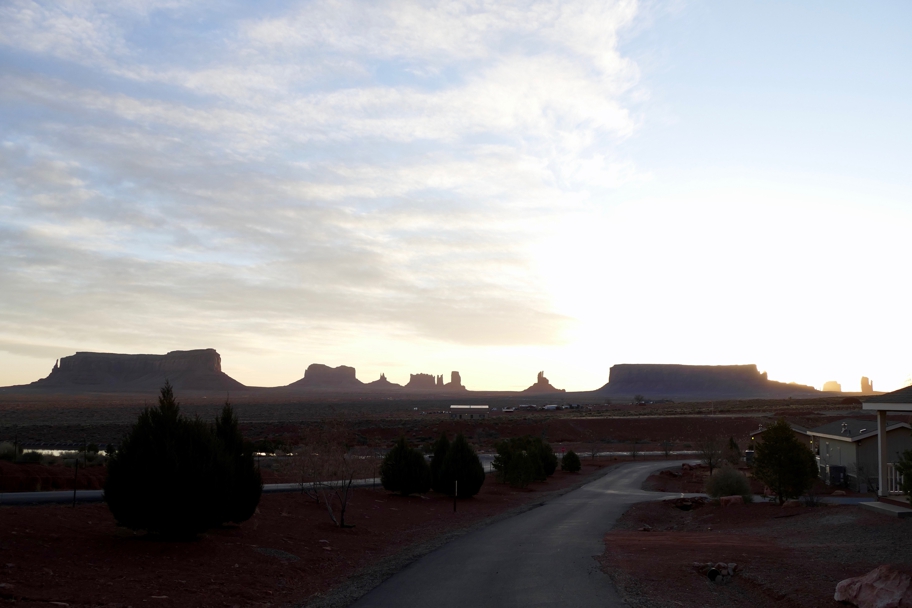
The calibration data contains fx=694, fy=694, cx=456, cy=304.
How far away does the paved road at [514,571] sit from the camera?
39.8 feet

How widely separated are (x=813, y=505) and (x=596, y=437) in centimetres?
6564

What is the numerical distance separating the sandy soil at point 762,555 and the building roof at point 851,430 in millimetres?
12064

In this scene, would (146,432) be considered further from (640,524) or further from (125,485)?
(640,524)

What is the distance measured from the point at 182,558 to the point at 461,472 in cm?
1903

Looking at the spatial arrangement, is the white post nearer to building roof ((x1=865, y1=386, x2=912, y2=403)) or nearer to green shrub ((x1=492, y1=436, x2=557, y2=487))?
building roof ((x1=865, y1=386, x2=912, y2=403))

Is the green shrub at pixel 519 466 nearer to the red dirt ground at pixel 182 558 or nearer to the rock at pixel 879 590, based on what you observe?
the red dirt ground at pixel 182 558

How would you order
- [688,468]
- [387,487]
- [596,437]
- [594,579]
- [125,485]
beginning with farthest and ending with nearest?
[596,437], [688,468], [387,487], [125,485], [594,579]

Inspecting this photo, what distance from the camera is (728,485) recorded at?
31578 mm

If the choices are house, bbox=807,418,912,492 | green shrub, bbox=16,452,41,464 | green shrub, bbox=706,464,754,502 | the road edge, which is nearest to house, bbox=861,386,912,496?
green shrub, bbox=706,464,754,502

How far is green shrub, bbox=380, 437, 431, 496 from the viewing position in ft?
101

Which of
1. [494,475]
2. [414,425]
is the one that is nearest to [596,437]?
[414,425]

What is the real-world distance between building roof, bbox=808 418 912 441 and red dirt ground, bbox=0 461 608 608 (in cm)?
2276

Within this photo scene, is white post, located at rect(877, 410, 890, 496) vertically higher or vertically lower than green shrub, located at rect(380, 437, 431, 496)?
higher

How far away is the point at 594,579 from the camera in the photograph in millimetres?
13648
